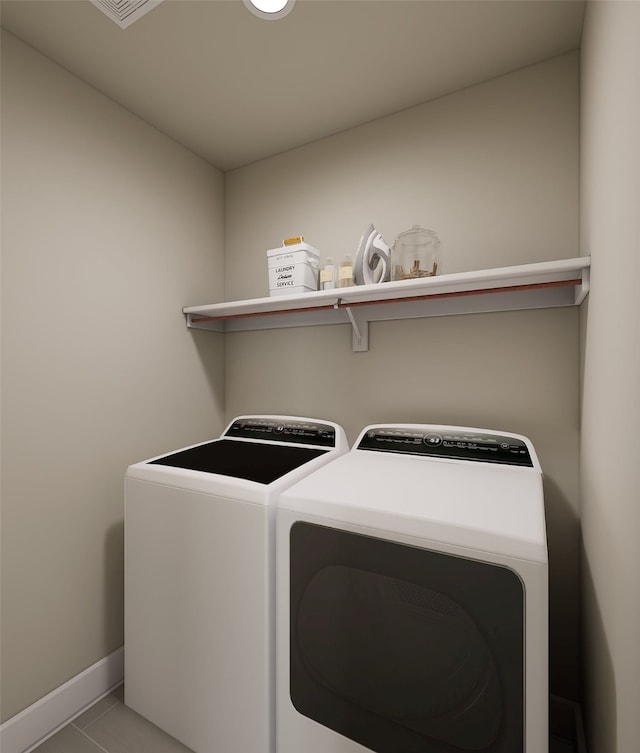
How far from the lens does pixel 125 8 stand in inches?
49.3

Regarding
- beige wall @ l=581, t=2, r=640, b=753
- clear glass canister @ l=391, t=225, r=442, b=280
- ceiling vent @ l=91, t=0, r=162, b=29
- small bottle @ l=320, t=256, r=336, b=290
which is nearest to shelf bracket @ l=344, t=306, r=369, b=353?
small bottle @ l=320, t=256, r=336, b=290

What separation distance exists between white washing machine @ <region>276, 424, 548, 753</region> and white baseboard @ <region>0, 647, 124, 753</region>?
37.1 inches

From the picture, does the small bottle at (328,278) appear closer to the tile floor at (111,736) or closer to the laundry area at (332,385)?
the laundry area at (332,385)

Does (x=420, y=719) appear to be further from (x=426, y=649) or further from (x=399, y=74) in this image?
(x=399, y=74)

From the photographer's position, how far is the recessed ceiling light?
1.20 metres

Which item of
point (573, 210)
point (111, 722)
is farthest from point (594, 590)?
point (111, 722)

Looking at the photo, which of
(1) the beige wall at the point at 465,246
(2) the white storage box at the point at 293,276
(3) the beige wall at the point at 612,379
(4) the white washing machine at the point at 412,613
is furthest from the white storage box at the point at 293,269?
(3) the beige wall at the point at 612,379

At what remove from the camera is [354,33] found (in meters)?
1.40

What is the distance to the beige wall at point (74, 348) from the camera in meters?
1.37

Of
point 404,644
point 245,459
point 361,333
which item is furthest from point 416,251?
point 404,644

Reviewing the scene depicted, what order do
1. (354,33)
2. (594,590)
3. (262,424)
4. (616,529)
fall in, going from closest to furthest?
(616,529) < (594,590) < (354,33) < (262,424)

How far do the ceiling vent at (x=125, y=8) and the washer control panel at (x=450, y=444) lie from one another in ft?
5.50

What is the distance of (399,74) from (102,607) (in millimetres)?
2553

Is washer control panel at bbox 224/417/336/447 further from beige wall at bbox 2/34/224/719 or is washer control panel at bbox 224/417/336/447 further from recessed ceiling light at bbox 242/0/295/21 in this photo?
A: recessed ceiling light at bbox 242/0/295/21
